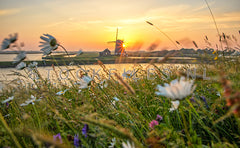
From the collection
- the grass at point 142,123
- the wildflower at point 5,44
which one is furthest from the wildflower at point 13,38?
the grass at point 142,123

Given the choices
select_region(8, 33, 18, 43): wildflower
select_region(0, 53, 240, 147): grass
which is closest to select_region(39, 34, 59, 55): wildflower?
select_region(8, 33, 18, 43): wildflower

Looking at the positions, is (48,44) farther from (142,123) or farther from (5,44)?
(142,123)

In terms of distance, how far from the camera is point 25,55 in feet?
3.74

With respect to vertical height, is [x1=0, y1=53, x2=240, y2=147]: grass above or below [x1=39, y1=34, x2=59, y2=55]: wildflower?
below

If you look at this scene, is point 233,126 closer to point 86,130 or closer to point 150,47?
point 150,47

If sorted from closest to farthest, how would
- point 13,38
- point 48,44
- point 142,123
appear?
point 142,123, point 13,38, point 48,44

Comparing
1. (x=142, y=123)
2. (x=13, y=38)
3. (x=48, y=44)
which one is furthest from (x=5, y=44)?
(x=142, y=123)

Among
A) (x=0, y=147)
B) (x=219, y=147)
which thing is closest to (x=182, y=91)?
(x=219, y=147)

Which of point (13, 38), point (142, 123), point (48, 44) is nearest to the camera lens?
point (142, 123)

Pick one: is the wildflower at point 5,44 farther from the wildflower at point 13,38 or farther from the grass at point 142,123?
the grass at point 142,123

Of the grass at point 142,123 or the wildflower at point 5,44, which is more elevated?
the wildflower at point 5,44

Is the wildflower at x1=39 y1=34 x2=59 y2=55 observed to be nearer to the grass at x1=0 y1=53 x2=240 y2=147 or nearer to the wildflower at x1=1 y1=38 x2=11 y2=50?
the wildflower at x1=1 y1=38 x2=11 y2=50

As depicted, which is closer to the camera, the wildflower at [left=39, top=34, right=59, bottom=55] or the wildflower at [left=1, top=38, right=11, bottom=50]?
the wildflower at [left=1, top=38, right=11, bottom=50]

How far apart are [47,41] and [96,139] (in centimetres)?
76
